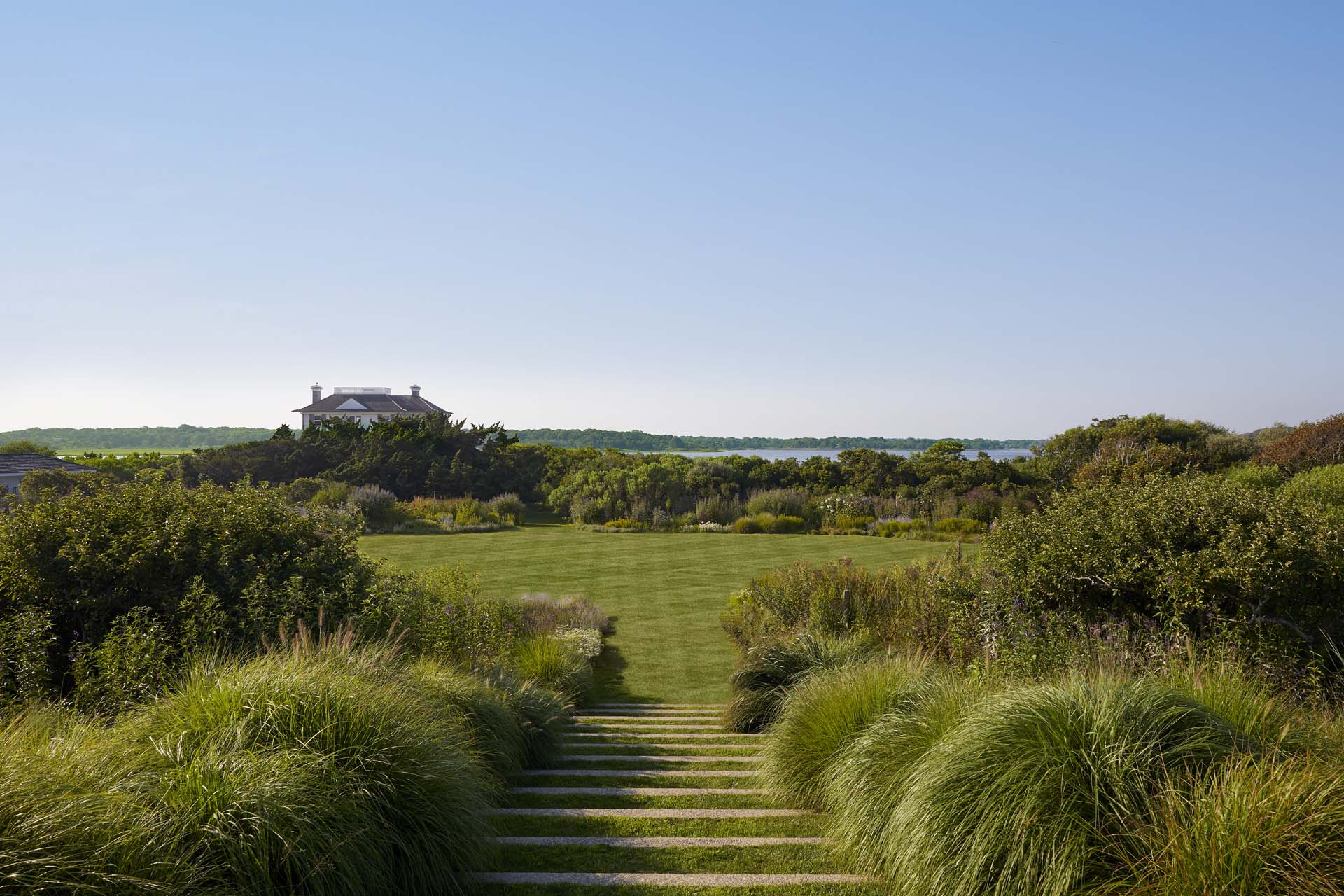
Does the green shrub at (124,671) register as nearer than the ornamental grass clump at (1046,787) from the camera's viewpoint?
No

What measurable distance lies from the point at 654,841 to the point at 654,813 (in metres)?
0.54

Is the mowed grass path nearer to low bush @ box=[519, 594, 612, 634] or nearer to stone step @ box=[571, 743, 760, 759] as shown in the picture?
low bush @ box=[519, 594, 612, 634]

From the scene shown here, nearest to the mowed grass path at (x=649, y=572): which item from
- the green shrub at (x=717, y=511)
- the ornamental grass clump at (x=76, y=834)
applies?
the green shrub at (x=717, y=511)

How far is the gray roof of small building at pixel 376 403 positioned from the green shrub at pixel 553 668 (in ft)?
150

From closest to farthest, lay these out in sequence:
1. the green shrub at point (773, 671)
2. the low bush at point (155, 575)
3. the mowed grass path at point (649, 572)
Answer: the low bush at point (155, 575) → the green shrub at point (773, 671) → the mowed grass path at point (649, 572)

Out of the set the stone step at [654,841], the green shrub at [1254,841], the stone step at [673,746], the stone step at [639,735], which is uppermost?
the green shrub at [1254,841]

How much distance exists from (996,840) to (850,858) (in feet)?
2.88

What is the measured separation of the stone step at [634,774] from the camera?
5641 millimetres

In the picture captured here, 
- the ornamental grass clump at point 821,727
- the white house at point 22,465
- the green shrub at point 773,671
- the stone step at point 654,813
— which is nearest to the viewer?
the stone step at point 654,813

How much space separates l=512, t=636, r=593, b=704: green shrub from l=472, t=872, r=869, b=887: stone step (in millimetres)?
Result: 4788

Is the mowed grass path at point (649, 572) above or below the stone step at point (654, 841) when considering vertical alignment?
below

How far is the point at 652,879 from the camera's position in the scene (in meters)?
3.61

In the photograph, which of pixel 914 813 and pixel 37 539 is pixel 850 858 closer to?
pixel 914 813

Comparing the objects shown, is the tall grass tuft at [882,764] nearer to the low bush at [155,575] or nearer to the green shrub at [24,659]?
the low bush at [155,575]
